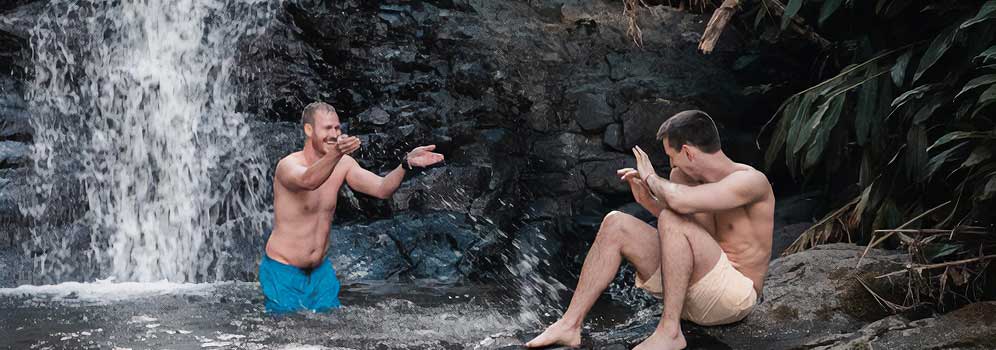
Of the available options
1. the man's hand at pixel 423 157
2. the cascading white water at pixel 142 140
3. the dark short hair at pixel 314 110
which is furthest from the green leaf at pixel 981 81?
the cascading white water at pixel 142 140

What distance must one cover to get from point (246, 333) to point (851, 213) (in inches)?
142

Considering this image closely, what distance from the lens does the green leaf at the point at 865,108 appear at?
5500 mm

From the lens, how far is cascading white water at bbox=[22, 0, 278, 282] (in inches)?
301

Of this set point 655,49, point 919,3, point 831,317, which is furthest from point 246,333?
point 655,49

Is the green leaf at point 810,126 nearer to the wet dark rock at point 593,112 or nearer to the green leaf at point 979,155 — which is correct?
the green leaf at point 979,155

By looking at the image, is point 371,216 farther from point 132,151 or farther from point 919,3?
point 919,3

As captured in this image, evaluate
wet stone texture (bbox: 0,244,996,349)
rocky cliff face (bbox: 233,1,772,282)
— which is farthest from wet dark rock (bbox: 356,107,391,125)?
wet stone texture (bbox: 0,244,996,349)

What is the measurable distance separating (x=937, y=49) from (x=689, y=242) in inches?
82.5

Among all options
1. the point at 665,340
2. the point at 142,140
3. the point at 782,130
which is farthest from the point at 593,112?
the point at 665,340

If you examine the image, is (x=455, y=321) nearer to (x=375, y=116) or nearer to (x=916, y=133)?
(x=916, y=133)

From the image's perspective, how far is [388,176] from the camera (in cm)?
488

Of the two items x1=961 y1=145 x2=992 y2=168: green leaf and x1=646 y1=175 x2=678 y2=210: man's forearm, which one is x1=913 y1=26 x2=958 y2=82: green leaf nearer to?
x1=961 y1=145 x2=992 y2=168: green leaf

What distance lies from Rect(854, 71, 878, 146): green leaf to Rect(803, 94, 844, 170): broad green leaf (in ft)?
0.35

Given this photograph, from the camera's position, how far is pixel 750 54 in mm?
8430
